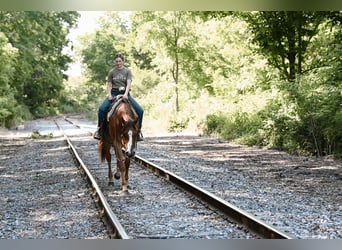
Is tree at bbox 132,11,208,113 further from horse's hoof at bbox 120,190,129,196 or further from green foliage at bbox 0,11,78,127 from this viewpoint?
horse's hoof at bbox 120,190,129,196

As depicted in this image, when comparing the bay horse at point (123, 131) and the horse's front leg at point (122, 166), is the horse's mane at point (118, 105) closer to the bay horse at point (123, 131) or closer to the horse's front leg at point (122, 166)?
the bay horse at point (123, 131)

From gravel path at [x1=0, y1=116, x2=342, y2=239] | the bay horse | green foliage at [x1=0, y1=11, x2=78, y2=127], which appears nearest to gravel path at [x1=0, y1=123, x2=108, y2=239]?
gravel path at [x1=0, y1=116, x2=342, y2=239]

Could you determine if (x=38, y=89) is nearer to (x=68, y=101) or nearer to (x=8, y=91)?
(x=68, y=101)

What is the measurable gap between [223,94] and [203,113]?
0.79 meters

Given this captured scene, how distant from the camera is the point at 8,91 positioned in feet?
47.5

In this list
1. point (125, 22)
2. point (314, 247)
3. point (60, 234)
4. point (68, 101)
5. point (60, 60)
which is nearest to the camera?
point (314, 247)

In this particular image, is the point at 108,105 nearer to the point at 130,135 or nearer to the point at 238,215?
the point at 130,135

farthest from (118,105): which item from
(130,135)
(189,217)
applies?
(189,217)

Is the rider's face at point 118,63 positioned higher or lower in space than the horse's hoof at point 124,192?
higher

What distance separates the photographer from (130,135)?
4.89m

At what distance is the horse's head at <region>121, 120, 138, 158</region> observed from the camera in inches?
191

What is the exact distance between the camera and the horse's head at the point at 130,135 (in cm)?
486

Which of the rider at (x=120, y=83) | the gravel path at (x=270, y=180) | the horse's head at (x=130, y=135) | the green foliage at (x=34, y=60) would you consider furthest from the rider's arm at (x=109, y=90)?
the green foliage at (x=34, y=60)

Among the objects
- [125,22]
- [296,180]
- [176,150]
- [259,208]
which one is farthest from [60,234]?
[125,22]
